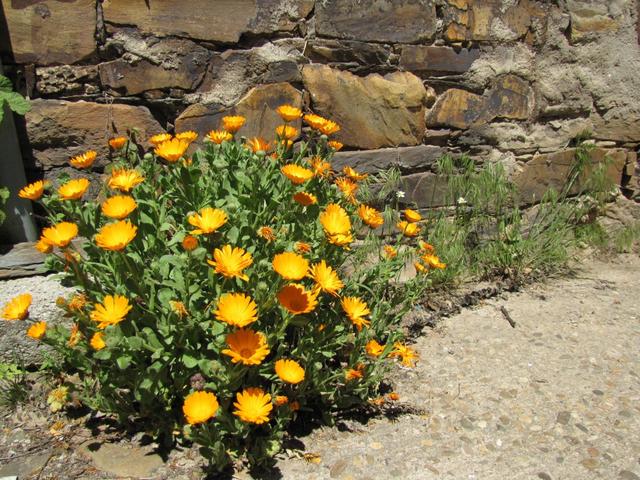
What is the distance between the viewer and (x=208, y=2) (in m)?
2.49

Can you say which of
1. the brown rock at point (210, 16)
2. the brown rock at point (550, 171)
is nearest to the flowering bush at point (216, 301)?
the brown rock at point (210, 16)

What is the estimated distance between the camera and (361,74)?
9.59ft

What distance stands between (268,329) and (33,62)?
147cm

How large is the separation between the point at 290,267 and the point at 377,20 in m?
1.70

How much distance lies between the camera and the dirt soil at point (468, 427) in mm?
1858

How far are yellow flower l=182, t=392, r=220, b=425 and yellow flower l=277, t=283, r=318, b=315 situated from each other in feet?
1.14

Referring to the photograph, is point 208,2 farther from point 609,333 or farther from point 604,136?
point 604,136

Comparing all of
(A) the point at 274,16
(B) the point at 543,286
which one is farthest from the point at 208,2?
(B) the point at 543,286

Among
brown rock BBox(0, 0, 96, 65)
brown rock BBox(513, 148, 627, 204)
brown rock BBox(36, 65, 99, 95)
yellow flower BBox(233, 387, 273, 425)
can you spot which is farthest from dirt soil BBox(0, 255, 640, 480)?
brown rock BBox(0, 0, 96, 65)

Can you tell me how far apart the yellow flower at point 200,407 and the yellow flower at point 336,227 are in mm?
624

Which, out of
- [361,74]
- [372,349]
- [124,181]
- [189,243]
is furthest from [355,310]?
[361,74]

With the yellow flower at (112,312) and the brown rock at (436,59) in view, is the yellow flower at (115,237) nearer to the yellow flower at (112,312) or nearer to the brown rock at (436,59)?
the yellow flower at (112,312)

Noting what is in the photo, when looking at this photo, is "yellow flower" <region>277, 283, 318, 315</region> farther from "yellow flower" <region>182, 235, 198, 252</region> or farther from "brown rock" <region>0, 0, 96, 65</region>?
"brown rock" <region>0, 0, 96, 65</region>

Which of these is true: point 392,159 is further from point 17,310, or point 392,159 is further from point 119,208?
point 17,310
